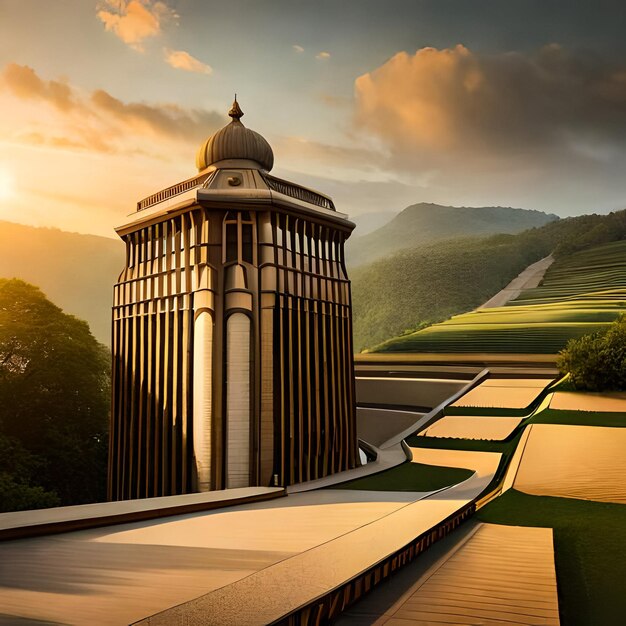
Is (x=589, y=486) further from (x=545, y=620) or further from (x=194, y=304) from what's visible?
(x=194, y=304)

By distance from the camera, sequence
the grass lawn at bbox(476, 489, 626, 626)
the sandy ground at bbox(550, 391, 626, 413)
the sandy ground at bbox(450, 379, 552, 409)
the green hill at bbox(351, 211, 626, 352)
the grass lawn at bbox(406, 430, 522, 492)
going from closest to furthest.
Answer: the grass lawn at bbox(476, 489, 626, 626) < the grass lawn at bbox(406, 430, 522, 492) < the sandy ground at bbox(550, 391, 626, 413) < the sandy ground at bbox(450, 379, 552, 409) < the green hill at bbox(351, 211, 626, 352)

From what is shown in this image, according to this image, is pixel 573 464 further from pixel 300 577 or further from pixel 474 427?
pixel 300 577

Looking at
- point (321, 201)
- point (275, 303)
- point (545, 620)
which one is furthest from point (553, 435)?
point (545, 620)

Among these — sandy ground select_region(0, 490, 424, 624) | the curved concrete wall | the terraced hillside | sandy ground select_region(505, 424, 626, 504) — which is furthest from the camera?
the terraced hillside

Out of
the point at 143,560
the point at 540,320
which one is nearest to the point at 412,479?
the point at 143,560

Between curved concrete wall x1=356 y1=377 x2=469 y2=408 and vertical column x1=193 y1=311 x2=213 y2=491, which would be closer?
vertical column x1=193 y1=311 x2=213 y2=491

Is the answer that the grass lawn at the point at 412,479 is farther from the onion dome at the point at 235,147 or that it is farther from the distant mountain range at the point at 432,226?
Answer: the distant mountain range at the point at 432,226

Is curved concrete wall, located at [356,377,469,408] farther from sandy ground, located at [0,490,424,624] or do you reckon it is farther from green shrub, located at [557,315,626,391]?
sandy ground, located at [0,490,424,624]

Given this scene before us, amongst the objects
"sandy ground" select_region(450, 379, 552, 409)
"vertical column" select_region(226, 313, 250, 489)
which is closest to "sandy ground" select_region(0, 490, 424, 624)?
"vertical column" select_region(226, 313, 250, 489)
